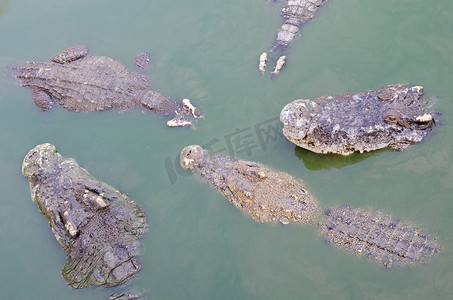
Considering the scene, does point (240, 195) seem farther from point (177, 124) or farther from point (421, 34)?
point (421, 34)

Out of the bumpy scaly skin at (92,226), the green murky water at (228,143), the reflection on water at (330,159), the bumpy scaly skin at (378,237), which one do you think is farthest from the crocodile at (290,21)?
the bumpy scaly skin at (92,226)

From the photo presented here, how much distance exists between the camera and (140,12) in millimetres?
9344

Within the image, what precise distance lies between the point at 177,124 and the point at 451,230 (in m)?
5.07

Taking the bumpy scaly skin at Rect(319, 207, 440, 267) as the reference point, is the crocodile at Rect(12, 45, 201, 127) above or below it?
above

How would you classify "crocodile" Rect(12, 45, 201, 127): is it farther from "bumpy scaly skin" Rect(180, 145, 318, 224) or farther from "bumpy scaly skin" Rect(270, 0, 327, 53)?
"bumpy scaly skin" Rect(270, 0, 327, 53)

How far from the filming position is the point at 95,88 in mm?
7996

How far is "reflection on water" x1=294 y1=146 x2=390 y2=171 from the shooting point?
6.53 metres

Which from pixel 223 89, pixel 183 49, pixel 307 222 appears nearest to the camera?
pixel 307 222

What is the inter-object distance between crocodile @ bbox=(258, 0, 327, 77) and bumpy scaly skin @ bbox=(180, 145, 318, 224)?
8.11 feet

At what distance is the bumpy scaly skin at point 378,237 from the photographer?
543 centimetres

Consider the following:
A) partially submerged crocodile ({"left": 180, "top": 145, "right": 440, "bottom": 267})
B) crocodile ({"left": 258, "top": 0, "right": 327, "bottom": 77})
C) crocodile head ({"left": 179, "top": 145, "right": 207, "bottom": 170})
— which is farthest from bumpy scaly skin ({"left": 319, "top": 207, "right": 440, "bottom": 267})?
crocodile ({"left": 258, "top": 0, "right": 327, "bottom": 77})

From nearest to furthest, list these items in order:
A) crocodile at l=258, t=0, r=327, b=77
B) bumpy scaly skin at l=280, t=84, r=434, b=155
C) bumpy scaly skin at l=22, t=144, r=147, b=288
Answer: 1. bumpy scaly skin at l=22, t=144, r=147, b=288
2. bumpy scaly skin at l=280, t=84, r=434, b=155
3. crocodile at l=258, t=0, r=327, b=77

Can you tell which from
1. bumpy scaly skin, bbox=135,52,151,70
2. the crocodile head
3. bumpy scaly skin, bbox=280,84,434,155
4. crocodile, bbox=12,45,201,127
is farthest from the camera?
bumpy scaly skin, bbox=135,52,151,70

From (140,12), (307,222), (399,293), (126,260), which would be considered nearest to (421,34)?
(307,222)
